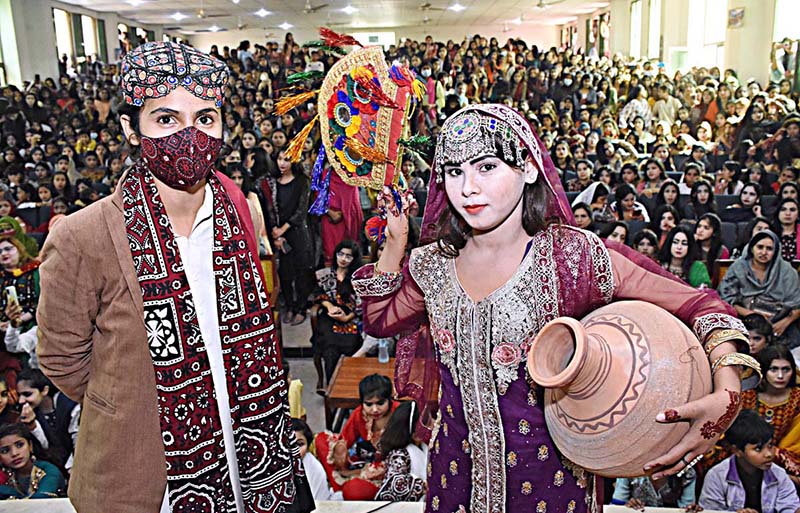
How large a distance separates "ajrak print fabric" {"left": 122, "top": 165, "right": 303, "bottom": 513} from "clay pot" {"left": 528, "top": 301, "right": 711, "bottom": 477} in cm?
63

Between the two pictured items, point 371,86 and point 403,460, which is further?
point 403,460

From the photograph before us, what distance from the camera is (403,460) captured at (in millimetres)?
2822

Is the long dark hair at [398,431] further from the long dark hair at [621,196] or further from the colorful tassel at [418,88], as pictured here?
the long dark hair at [621,196]

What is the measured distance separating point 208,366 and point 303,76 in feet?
2.36

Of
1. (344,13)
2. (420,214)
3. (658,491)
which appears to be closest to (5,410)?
(658,491)

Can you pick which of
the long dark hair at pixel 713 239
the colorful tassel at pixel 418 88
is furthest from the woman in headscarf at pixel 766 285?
the colorful tassel at pixel 418 88

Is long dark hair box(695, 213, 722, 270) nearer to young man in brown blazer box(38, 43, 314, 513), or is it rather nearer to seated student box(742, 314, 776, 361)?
A: seated student box(742, 314, 776, 361)

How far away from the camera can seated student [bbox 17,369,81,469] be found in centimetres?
316

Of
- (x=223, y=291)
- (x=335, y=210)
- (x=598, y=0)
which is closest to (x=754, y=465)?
(x=223, y=291)

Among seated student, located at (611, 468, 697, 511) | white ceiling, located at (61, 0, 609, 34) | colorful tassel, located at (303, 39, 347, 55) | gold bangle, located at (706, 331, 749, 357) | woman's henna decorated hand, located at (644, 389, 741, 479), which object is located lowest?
seated student, located at (611, 468, 697, 511)

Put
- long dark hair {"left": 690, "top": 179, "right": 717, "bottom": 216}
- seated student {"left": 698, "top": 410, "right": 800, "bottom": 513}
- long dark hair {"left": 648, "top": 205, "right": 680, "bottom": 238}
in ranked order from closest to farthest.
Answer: seated student {"left": 698, "top": 410, "right": 800, "bottom": 513} < long dark hair {"left": 648, "top": 205, "right": 680, "bottom": 238} < long dark hair {"left": 690, "top": 179, "right": 717, "bottom": 216}

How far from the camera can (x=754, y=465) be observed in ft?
8.97

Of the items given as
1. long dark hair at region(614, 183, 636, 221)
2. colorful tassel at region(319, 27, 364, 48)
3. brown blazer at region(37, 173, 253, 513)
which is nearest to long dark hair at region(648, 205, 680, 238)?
long dark hair at region(614, 183, 636, 221)

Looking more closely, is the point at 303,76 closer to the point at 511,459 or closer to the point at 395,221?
the point at 395,221
